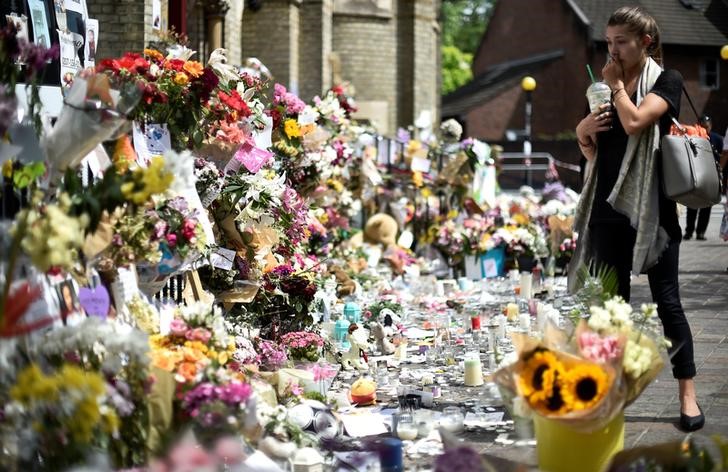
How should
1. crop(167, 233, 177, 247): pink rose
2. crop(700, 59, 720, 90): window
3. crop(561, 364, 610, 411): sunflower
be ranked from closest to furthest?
crop(561, 364, 610, 411): sunflower, crop(167, 233, 177, 247): pink rose, crop(700, 59, 720, 90): window

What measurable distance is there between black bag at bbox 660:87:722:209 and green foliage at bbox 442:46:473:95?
69.3m

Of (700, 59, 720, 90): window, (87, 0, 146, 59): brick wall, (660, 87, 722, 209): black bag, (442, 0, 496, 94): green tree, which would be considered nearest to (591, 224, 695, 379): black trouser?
(660, 87, 722, 209): black bag

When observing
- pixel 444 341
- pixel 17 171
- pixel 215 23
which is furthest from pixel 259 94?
pixel 215 23

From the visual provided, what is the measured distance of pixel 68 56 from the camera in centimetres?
740

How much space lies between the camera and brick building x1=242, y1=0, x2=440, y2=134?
2105 cm

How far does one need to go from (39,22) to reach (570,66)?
3773 cm

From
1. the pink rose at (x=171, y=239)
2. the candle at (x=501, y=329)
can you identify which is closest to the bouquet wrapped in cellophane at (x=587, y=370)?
the pink rose at (x=171, y=239)

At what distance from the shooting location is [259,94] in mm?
7324

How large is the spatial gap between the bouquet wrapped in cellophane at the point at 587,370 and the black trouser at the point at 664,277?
102cm

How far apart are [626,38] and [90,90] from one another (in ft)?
8.36

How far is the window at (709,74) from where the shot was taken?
43969 mm

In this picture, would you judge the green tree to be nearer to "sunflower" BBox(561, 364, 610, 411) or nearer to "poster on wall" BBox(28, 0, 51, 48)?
"poster on wall" BBox(28, 0, 51, 48)

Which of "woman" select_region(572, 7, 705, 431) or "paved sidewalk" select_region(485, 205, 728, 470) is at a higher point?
"woman" select_region(572, 7, 705, 431)

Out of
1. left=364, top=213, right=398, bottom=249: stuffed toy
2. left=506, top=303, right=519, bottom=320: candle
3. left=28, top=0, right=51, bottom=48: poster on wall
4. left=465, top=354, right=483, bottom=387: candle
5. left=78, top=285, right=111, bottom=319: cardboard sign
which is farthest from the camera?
left=364, top=213, right=398, bottom=249: stuffed toy
